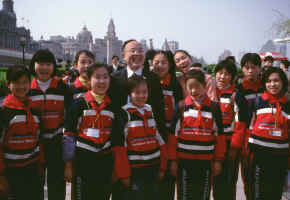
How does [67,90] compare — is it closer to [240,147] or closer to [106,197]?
[106,197]

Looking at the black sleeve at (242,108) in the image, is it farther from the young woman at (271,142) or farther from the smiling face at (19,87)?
the smiling face at (19,87)

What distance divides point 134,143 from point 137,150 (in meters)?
0.08

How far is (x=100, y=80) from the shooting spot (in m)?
2.52

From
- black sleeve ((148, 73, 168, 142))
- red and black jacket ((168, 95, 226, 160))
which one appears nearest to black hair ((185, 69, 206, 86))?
red and black jacket ((168, 95, 226, 160))

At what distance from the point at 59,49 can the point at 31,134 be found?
111311 mm

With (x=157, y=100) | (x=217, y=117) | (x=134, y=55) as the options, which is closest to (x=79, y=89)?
(x=134, y=55)

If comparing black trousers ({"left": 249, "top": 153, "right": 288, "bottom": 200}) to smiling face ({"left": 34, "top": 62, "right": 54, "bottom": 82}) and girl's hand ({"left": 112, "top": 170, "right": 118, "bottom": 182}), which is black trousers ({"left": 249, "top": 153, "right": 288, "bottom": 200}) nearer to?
girl's hand ({"left": 112, "top": 170, "right": 118, "bottom": 182})

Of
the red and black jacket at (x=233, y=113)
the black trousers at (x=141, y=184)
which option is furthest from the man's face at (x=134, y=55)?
the black trousers at (x=141, y=184)

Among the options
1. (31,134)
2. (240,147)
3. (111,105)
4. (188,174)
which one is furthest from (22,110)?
(240,147)

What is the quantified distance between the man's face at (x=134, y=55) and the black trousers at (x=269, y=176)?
180 cm

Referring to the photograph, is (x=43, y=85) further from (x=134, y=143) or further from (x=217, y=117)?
(x=217, y=117)

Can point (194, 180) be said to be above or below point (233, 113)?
below

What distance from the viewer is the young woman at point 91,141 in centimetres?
246

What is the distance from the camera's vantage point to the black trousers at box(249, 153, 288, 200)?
8.84 feet
